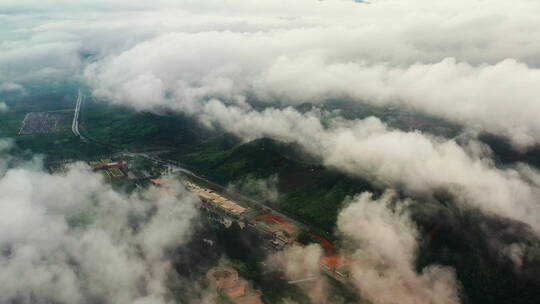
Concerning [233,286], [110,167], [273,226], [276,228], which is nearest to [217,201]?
[273,226]


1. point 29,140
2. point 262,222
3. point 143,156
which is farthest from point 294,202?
point 29,140

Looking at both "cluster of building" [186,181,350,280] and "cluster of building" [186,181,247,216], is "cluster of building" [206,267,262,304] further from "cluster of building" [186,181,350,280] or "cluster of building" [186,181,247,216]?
"cluster of building" [186,181,247,216]

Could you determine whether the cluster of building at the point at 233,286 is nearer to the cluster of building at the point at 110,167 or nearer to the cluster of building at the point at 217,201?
the cluster of building at the point at 217,201

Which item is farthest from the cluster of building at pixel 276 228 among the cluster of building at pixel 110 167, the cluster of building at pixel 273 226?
the cluster of building at pixel 110 167

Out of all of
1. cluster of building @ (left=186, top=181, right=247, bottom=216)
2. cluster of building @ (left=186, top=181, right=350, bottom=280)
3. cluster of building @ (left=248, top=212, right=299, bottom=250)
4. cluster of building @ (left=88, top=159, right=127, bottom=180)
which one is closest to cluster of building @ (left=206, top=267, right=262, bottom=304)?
cluster of building @ (left=186, top=181, right=350, bottom=280)

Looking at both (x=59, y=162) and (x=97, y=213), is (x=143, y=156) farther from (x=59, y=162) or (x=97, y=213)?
(x=97, y=213)

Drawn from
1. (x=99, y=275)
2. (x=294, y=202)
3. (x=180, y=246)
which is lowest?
(x=294, y=202)

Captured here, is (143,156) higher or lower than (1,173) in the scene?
lower

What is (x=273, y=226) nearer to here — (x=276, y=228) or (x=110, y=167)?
(x=276, y=228)
